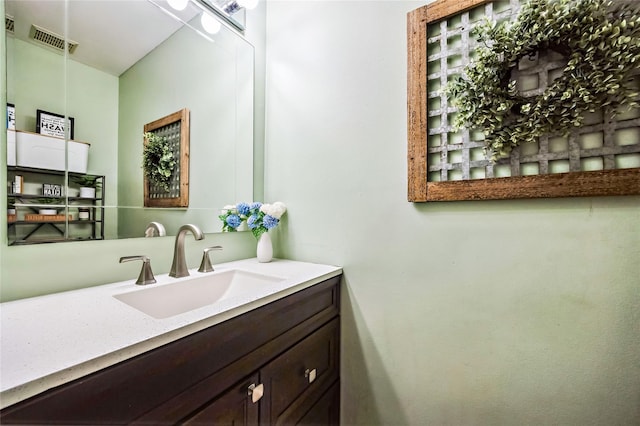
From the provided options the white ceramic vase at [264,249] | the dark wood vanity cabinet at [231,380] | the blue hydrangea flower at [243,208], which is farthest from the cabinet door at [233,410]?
the blue hydrangea flower at [243,208]

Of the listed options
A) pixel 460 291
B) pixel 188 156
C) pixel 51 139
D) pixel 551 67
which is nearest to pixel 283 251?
pixel 188 156

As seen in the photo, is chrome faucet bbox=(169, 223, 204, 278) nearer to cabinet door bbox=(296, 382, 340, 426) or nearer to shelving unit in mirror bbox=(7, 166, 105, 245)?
shelving unit in mirror bbox=(7, 166, 105, 245)

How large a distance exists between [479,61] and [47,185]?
4.71 ft

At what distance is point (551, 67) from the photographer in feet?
2.74

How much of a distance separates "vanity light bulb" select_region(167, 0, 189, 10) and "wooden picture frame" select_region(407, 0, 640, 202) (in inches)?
37.9

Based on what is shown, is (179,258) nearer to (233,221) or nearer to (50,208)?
(233,221)

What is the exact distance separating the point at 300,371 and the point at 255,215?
72cm

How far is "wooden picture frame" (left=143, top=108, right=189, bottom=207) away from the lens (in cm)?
109

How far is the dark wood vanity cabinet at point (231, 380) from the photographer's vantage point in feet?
1.61

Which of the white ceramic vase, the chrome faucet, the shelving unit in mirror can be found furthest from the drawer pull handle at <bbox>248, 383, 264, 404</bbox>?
the shelving unit in mirror

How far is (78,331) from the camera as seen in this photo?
0.60m

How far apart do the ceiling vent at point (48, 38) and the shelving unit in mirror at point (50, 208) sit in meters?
0.39

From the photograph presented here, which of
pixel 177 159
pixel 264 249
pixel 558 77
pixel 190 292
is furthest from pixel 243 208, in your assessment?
pixel 558 77

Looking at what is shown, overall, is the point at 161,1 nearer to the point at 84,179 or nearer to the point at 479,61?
the point at 84,179
